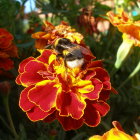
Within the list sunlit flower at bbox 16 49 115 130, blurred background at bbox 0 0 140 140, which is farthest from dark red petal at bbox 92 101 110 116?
blurred background at bbox 0 0 140 140

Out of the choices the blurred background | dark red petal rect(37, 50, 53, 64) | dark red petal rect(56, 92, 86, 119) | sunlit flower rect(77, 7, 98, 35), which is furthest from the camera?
sunlit flower rect(77, 7, 98, 35)

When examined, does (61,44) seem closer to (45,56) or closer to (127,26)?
(45,56)

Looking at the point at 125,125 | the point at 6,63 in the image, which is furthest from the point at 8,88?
the point at 125,125

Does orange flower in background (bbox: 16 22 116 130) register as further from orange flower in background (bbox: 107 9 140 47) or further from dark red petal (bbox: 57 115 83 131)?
orange flower in background (bbox: 107 9 140 47)

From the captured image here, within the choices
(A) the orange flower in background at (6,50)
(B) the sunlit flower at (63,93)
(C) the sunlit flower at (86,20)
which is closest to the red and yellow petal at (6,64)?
(A) the orange flower in background at (6,50)

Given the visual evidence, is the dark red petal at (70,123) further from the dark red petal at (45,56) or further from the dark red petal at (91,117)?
the dark red petal at (45,56)

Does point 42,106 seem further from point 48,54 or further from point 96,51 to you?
point 96,51
